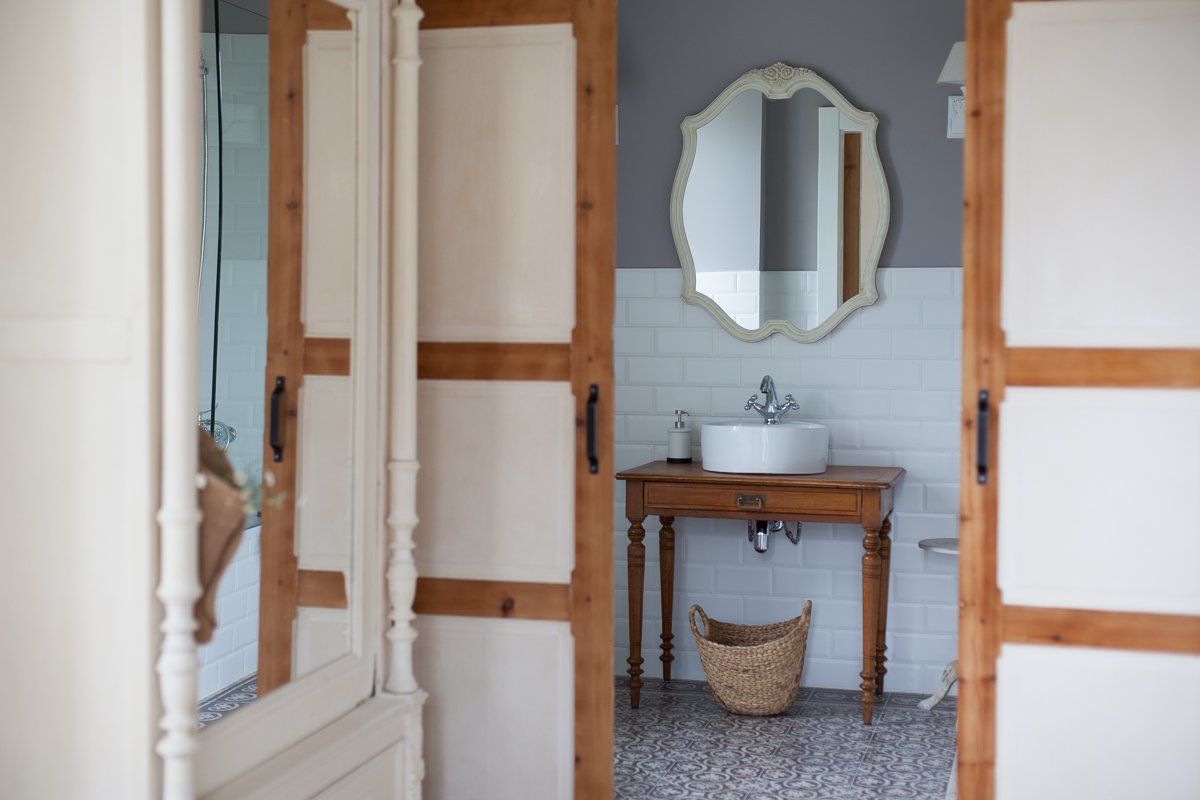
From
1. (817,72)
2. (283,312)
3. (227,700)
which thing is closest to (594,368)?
(283,312)

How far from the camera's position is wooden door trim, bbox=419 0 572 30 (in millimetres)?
2898

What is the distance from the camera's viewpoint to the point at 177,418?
1.94 metres

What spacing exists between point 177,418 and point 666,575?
2.87 metres

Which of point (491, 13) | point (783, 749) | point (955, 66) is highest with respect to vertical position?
point (955, 66)

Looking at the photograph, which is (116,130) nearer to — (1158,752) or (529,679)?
(529,679)

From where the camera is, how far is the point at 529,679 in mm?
2949

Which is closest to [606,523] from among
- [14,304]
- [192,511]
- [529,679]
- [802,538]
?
[529,679]

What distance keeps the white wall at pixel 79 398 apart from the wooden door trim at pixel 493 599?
110 cm

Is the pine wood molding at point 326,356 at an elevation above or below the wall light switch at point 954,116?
below

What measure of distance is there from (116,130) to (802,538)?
10.7 ft

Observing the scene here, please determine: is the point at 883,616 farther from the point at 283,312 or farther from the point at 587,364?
the point at 283,312

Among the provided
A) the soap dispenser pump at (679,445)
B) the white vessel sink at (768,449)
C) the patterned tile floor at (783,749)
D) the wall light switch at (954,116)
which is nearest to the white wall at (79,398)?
the patterned tile floor at (783,749)

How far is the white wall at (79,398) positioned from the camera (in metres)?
1.93

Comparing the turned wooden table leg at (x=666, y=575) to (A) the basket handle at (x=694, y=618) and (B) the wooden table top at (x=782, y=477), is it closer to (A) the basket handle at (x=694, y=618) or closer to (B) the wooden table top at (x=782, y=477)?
(A) the basket handle at (x=694, y=618)
